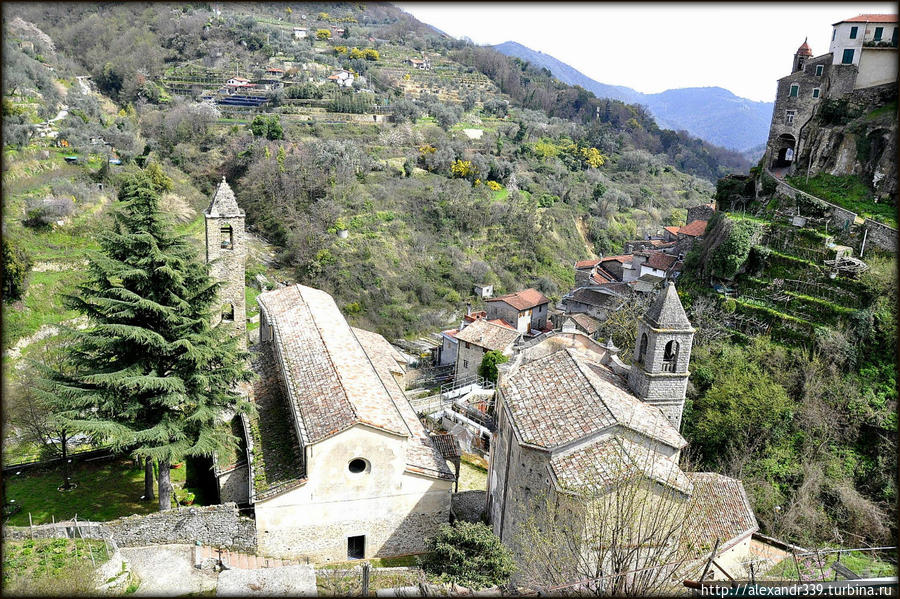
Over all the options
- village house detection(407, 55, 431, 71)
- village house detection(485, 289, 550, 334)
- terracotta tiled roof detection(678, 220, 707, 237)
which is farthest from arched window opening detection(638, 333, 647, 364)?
village house detection(407, 55, 431, 71)

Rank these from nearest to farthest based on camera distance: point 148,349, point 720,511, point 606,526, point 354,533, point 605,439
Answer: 1. point 606,526
2. point 605,439
3. point 148,349
4. point 720,511
5. point 354,533

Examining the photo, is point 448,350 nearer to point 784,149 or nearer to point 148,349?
point 784,149

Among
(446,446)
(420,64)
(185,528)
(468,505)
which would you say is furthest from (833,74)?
(420,64)

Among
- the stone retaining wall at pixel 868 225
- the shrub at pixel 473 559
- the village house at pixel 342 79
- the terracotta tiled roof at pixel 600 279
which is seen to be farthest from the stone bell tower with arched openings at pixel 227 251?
the village house at pixel 342 79

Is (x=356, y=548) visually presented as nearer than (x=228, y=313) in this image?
Yes

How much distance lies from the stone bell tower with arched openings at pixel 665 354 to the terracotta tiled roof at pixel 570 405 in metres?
0.63

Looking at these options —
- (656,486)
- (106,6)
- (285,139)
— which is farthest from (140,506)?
(106,6)

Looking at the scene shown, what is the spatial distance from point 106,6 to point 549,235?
7593cm

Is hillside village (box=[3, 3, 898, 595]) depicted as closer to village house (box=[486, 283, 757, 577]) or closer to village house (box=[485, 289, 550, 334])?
village house (box=[486, 283, 757, 577])

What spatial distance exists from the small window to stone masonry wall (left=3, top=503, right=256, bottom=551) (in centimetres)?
289

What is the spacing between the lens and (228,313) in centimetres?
2455

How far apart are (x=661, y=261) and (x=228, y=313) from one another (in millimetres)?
30470

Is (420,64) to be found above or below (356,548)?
above

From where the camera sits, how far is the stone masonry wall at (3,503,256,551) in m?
15.9
